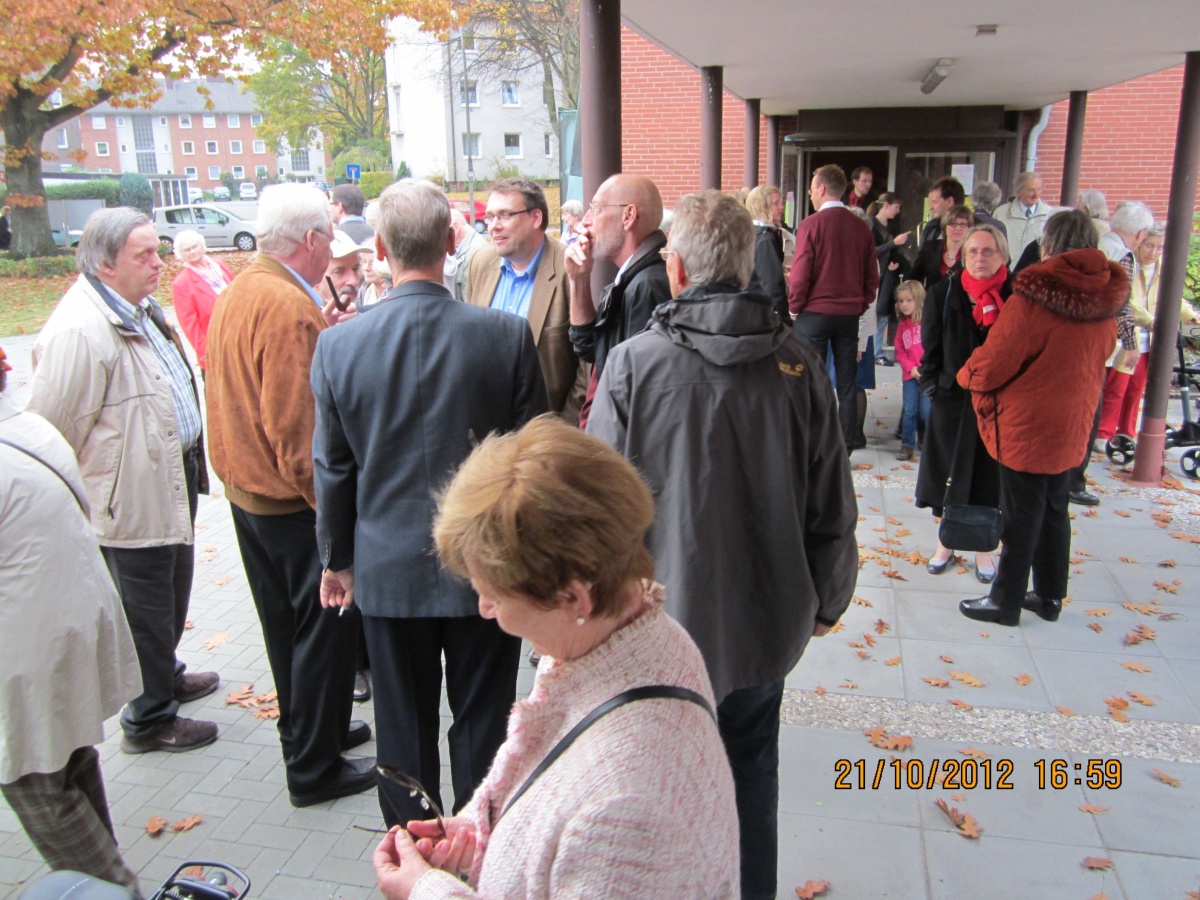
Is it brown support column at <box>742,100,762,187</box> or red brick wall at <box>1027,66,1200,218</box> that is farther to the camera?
red brick wall at <box>1027,66,1200,218</box>

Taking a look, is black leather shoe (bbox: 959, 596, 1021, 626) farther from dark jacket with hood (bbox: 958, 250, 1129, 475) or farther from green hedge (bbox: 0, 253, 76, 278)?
green hedge (bbox: 0, 253, 76, 278)

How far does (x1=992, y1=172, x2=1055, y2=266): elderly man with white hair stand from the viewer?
28.2 ft

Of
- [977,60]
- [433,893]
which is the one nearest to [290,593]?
[433,893]

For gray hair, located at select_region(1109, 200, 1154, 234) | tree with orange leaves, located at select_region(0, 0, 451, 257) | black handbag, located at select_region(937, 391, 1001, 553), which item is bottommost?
black handbag, located at select_region(937, 391, 1001, 553)

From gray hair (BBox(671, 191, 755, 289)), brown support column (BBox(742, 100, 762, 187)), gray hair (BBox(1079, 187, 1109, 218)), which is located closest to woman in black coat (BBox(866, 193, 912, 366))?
brown support column (BBox(742, 100, 762, 187))

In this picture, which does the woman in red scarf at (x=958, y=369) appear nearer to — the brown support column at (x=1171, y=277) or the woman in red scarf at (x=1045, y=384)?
the woman in red scarf at (x=1045, y=384)

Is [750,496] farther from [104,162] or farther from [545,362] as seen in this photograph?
[104,162]

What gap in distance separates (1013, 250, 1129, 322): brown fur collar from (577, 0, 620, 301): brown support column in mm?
1857

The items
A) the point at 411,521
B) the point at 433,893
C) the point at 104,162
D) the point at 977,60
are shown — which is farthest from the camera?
the point at 104,162

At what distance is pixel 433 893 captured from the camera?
4.07 ft

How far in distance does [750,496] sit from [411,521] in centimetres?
94

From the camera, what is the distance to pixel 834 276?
6953 mm

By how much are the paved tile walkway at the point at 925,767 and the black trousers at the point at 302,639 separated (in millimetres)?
214

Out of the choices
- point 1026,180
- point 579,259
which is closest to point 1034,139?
point 1026,180
